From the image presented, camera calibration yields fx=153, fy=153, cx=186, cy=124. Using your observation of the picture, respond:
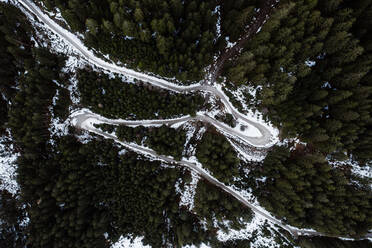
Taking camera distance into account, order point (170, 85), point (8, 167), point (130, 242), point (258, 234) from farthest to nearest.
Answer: point (130, 242) < point (258, 234) < point (8, 167) < point (170, 85)

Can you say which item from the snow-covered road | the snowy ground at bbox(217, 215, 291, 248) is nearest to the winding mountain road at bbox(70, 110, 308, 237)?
the snowy ground at bbox(217, 215, 291, 248)

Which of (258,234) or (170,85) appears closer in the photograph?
(170,85)

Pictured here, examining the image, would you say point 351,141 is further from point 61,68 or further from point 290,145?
point 61,68

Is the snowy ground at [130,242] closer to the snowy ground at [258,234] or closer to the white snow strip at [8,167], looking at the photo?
the snowy ground at [258,234]

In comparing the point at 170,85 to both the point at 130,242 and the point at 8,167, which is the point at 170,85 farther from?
the point at 8,167

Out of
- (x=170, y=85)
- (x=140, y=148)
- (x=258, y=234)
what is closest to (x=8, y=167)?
(x=140, y=148)

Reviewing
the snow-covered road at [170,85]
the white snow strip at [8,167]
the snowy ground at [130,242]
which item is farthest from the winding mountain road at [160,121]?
the snowy ground at [130,242]

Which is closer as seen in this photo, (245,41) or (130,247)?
(245,41)

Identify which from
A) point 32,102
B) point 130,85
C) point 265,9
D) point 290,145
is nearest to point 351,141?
point 290,145
